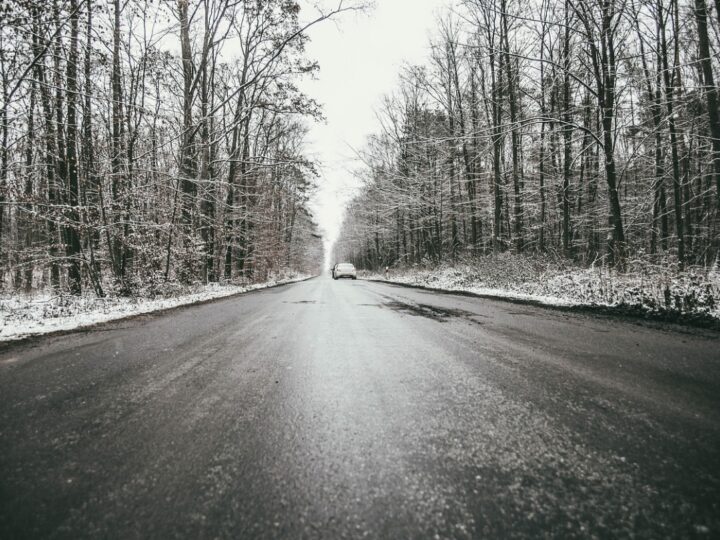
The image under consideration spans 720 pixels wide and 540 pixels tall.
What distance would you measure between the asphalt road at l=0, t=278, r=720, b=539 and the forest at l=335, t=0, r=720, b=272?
258 inches

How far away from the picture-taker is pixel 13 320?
5551 millimetres

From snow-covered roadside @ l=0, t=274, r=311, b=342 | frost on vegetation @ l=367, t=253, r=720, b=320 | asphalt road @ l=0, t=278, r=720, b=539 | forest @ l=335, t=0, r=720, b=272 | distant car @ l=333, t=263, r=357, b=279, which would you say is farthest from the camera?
distant car @ l=333, t=263, r=357, b=279

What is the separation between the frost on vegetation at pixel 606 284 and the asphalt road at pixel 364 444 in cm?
270

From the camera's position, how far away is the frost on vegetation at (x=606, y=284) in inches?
195

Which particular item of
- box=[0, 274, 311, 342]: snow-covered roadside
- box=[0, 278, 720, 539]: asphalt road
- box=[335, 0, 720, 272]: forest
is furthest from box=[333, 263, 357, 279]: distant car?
box=[0, 278, 720, 539]: asphalt road

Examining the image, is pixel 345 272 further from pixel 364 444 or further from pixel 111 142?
pixel 364 444

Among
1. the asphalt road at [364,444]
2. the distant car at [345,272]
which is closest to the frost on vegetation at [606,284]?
the asphalt road at [364,444]

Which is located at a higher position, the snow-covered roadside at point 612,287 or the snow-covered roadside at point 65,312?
the snow-covered roadside at point 612,287

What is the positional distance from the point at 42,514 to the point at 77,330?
4.78m

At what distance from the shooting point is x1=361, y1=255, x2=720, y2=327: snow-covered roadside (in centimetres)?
479

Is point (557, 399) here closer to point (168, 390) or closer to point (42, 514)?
point (42, 514)

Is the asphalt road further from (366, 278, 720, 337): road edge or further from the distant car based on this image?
the distant car

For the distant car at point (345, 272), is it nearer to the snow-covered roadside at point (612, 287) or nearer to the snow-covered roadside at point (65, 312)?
the snow-covered roadside at point (612, 287)

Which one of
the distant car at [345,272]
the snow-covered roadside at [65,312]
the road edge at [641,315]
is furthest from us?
the distant car at [345,272]
